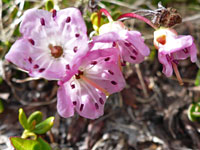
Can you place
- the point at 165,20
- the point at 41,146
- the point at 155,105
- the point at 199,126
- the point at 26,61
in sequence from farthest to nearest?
1. the point at 155,105
2. the point at 199,126
3. the point at 41,146
4. the point at 165,20
5. the point at 26,61

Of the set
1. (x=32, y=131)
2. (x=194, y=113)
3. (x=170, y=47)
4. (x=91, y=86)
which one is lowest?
(x=194, y=113)

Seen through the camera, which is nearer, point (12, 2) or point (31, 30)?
point (31, 30)

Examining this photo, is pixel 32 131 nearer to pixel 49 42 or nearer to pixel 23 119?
pixel 23 119

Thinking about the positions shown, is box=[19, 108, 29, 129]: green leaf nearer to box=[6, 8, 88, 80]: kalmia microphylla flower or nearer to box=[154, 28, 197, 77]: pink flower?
box=[6, 8, 88, 80]: kalmia microphylla flower

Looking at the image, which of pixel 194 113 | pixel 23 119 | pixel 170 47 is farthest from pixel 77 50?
pixel 194 113

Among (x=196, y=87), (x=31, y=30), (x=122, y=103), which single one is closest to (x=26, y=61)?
(x=31, y=30)

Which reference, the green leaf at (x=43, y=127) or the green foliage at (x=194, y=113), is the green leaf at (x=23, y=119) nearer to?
the green leaf at (x=43, y=127)

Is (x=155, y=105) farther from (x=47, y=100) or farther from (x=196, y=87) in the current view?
(x=47, y=100)
